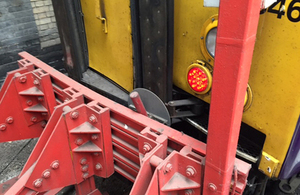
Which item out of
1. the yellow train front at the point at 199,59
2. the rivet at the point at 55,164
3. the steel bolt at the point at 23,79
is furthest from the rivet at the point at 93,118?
the steel bolt at the point at 23,79

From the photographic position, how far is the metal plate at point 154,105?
1704 mm

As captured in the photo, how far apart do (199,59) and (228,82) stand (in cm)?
64

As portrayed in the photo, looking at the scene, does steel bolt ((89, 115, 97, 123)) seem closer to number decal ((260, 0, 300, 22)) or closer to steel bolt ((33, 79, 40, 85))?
steel bolt ((33, 79, 40, 85))

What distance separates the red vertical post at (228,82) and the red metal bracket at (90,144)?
0.12m

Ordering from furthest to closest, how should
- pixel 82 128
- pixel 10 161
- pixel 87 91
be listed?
pixel 10 161 → pixel 87 91 → pixel 82 128

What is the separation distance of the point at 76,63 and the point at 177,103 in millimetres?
1183

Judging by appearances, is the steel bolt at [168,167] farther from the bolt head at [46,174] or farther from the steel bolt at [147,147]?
the bolt head at [46,174]

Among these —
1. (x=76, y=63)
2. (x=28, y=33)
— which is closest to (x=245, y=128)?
(x=76, y=63)

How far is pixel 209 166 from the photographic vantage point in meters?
1.11

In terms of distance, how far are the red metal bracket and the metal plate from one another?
0.63ft

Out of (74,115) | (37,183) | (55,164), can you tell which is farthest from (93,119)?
(37,183)

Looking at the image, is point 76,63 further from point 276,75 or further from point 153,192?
point 276,75

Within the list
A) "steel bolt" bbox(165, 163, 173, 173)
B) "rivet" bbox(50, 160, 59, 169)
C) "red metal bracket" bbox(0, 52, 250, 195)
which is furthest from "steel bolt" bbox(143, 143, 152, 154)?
"rivet" bbox(50, 160, 59, 169)

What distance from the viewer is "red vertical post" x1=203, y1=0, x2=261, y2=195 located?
78 cm
